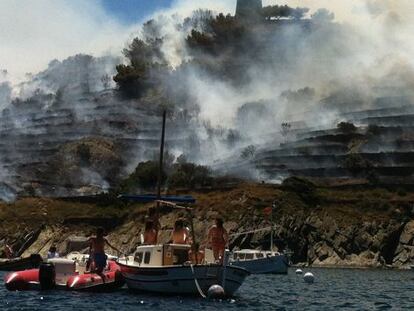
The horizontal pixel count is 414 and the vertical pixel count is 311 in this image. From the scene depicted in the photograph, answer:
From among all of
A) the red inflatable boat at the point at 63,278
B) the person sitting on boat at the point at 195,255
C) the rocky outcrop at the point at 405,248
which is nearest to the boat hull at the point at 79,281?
the red inflatable boat at the point at 63,278

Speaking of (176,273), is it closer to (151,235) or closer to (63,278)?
(151,235)

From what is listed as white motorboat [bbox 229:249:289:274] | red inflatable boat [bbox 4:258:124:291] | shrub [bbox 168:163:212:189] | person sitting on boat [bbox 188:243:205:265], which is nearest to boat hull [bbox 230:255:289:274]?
white motorboat [bbox 229:249:289:274]

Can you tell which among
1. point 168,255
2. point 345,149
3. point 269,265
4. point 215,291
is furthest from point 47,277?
point 345,149

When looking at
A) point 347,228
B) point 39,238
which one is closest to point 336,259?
point 347,228

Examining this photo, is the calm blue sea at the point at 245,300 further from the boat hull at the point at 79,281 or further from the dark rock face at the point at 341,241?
the dark rock face at the point at 341,241

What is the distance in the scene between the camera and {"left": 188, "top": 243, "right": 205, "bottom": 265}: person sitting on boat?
5425 centimetres

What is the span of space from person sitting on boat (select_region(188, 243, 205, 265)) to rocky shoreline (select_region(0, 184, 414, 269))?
63.5 meters

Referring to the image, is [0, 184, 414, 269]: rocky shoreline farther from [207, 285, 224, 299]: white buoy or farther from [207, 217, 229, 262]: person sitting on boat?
[207, 285, 224, 299]: white buoy

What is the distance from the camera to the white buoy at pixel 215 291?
52.0 metres

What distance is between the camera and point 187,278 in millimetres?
53281

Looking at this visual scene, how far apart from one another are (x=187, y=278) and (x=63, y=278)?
11873 millimetres

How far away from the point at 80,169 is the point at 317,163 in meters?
51.9

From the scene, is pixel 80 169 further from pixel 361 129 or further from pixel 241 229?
pixel 241 229

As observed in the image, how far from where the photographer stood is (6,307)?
47.9m
